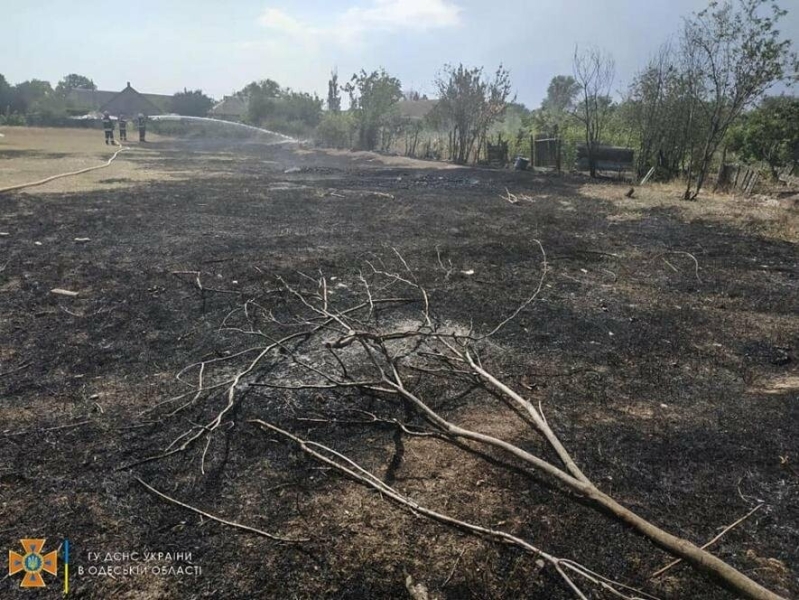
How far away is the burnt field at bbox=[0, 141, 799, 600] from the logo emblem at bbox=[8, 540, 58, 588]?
0.05m

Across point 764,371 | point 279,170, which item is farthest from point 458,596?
point 279,170

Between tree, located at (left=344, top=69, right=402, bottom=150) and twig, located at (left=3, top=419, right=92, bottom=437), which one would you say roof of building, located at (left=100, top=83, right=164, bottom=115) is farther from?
twig, located at (left=3, top=419, right=92, bottom=437)

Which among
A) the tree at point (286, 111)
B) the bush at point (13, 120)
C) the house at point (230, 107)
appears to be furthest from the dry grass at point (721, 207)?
the house at point (230, 107)

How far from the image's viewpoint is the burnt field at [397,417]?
6.64 feet

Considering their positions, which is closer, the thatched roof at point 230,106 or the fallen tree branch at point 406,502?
the fallen tree branch at point 406,502

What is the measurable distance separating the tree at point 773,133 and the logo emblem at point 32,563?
16.2 meters

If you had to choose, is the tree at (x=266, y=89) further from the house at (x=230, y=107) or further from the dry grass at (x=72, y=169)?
the dry grass at (x=72, y=169)

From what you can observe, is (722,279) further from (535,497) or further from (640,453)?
(535,497)

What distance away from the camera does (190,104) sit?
6156 centimetres

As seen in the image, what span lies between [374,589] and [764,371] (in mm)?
3487

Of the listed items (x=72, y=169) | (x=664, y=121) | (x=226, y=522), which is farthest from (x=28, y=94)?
(x=226, y=522)

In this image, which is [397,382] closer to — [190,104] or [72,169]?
[72,169]

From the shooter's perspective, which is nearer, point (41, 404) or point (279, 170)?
point (41, 404)

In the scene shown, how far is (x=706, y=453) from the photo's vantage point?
8.98 ft
